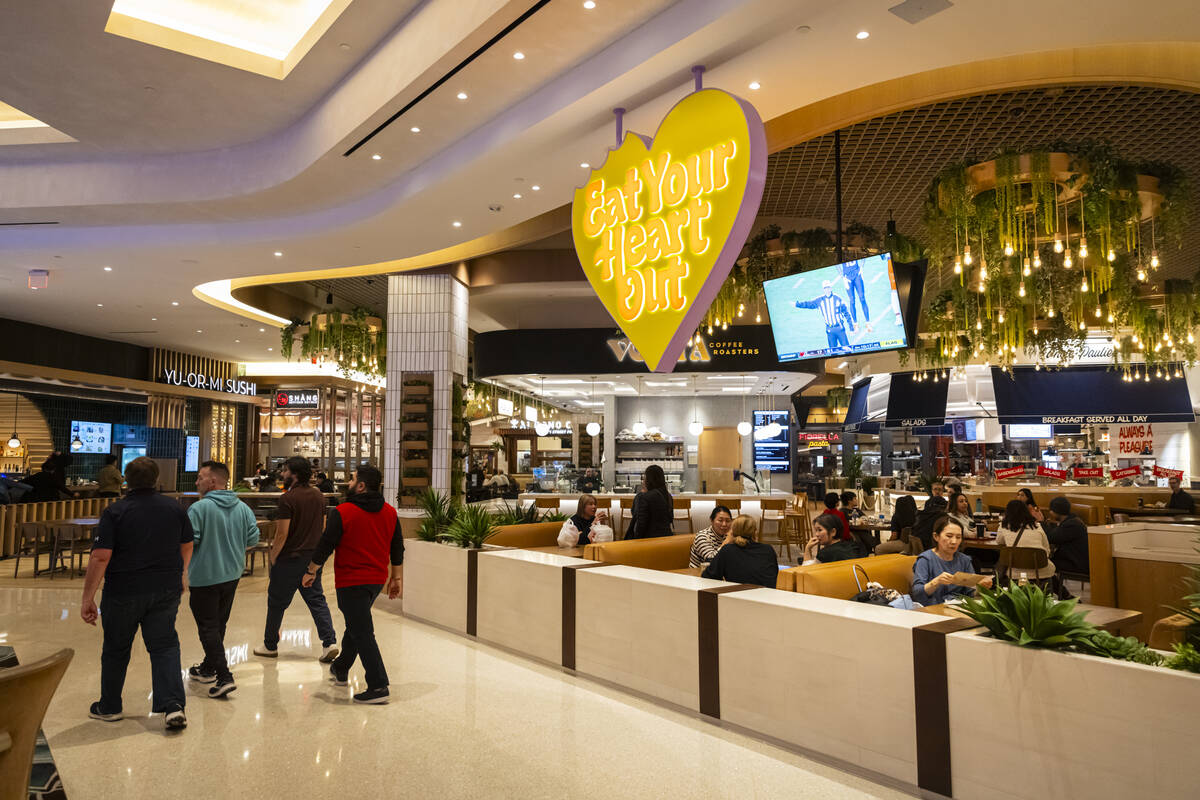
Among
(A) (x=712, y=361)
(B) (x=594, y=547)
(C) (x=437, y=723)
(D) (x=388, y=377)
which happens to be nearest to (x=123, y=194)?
(D) (x=388, y=377)

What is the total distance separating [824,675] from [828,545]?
8.12 feet

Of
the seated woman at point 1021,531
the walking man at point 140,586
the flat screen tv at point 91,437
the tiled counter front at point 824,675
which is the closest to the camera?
the tiled counter front at point 824,675

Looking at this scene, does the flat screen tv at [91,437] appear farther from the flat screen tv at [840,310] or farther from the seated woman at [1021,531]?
the seated woman at [1021,531]

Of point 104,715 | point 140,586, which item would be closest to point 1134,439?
point 140,586

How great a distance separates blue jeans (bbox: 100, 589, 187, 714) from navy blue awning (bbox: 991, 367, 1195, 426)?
61.3ft

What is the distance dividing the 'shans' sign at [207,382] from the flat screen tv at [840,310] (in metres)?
15.6

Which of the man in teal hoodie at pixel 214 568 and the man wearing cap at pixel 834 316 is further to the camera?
the man wearing cap at pixel 834 316

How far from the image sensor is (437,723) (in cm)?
438

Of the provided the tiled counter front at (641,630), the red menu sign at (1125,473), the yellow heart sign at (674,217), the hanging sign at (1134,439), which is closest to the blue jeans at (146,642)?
the tiled counter front at (641,630)

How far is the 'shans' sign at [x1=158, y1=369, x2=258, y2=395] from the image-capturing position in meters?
17.1

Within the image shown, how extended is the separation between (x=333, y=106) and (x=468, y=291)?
563 cm

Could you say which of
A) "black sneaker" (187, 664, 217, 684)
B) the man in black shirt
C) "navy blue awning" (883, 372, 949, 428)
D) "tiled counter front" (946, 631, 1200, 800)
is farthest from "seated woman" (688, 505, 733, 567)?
"navy blue awning" (883, 372, 949, 428)

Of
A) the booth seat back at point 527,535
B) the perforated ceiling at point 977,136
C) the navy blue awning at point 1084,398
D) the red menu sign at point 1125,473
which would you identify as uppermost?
the perforated ceiling at point 977,136

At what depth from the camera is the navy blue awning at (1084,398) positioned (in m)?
17.5
